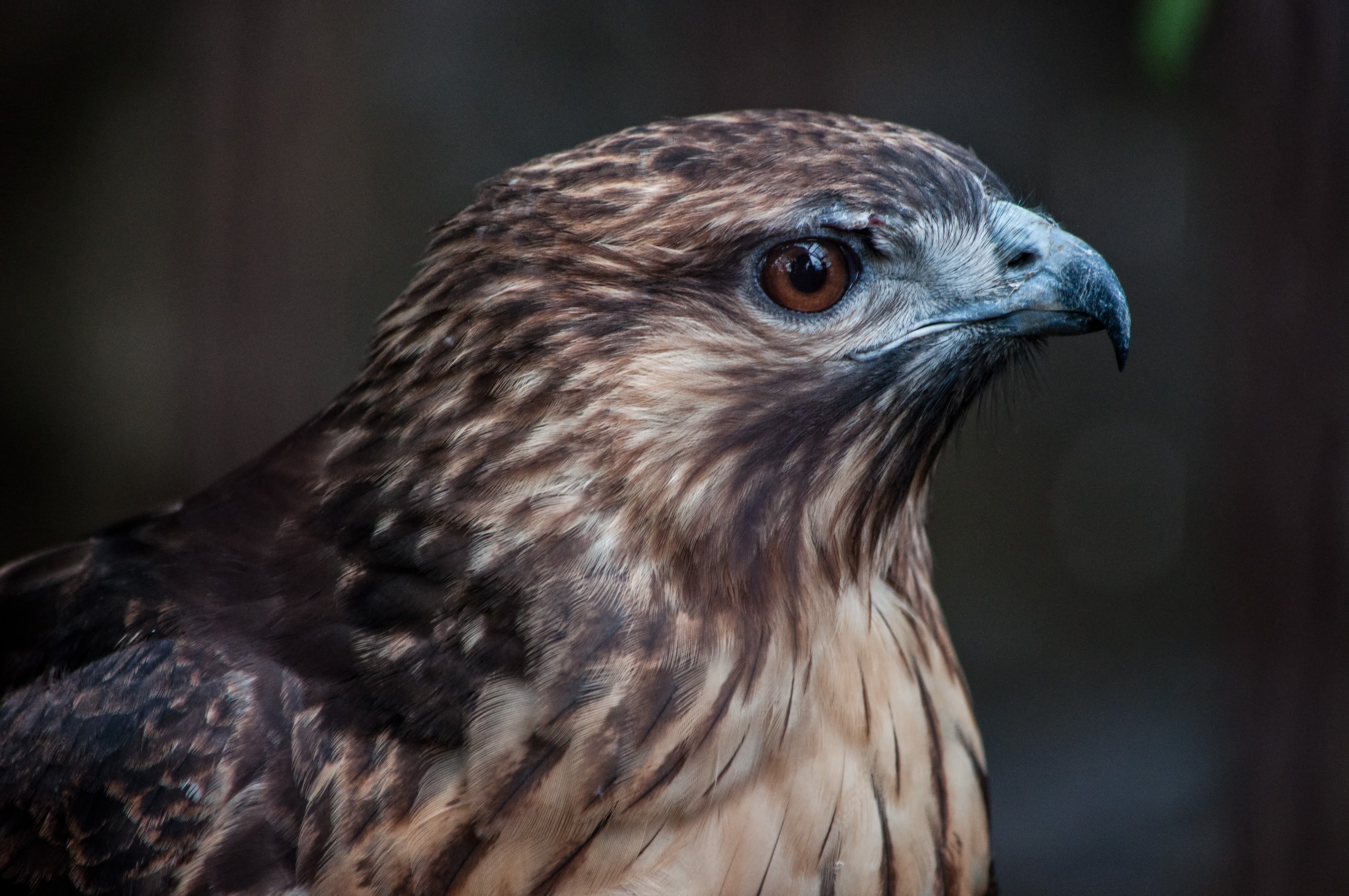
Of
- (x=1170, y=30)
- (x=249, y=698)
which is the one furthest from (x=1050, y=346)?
(x=249, y=698)

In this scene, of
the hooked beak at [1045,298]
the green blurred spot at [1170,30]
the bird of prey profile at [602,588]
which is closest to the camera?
the green blurred spot at [1170,30]

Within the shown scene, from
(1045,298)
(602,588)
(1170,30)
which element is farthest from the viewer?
(1045,298)

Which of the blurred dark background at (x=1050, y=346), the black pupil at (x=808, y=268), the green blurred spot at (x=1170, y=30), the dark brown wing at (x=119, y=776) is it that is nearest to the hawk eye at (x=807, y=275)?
the black pupil at (x=808, y=268)

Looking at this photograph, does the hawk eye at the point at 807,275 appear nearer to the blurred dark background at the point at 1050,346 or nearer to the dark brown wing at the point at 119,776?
the dark brown wing at the point at 119,776

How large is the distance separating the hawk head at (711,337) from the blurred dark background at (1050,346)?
181cm

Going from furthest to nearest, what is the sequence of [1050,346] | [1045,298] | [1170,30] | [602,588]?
[1050,346] → [1045,298] → [602,588] → [1170,30]

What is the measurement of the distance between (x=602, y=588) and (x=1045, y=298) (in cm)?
68

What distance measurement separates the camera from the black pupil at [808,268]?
148 centimetres

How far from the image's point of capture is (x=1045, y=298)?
1.55m

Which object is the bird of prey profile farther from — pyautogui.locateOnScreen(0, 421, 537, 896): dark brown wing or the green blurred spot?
the green blurred spot

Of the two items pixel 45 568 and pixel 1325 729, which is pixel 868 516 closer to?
pixel 45 568

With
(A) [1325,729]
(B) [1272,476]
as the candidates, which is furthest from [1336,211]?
(A) [1325,729]

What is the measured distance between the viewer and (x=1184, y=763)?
3.85 meters

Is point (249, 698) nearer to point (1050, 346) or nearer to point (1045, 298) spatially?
point (1045, 298)
